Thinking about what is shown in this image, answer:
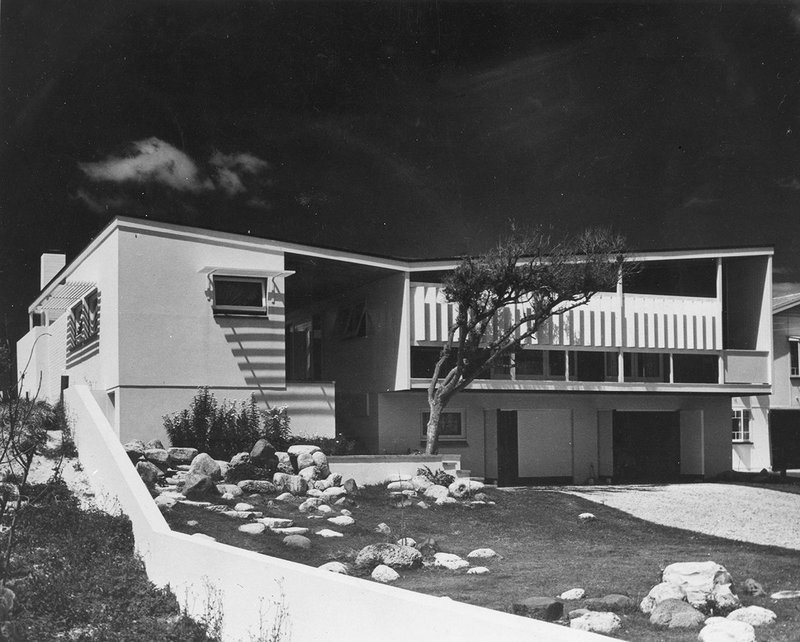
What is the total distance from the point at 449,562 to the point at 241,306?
36.5 ft

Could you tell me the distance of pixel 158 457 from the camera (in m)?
19.2

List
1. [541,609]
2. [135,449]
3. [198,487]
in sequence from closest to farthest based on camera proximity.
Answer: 1. [541,609]
2. [198,487]
3. [135,449]

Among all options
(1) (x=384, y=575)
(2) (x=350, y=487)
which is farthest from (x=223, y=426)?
(1) (x=384, y=575)

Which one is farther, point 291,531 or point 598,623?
point 291,531

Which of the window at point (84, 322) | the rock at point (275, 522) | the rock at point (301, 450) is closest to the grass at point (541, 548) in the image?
the rock at point (275, 522)

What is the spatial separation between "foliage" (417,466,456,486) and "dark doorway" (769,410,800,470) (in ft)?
65.8

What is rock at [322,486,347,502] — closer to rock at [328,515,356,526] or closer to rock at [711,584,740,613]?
rock at [328,515,356,526]

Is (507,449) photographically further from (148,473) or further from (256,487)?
(148,473)

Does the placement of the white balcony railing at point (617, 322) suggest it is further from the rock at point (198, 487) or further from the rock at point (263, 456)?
the rock at point (198, 487)

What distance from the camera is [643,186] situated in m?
33.4

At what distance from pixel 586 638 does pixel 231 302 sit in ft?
57.6

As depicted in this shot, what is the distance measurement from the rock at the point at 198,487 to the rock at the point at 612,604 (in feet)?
29.3

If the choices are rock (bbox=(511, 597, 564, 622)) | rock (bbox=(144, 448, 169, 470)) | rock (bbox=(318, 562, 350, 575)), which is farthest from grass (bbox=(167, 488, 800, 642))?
rock (bbox=(144, 448, 169, 470))

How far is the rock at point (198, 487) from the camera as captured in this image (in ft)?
55.5
